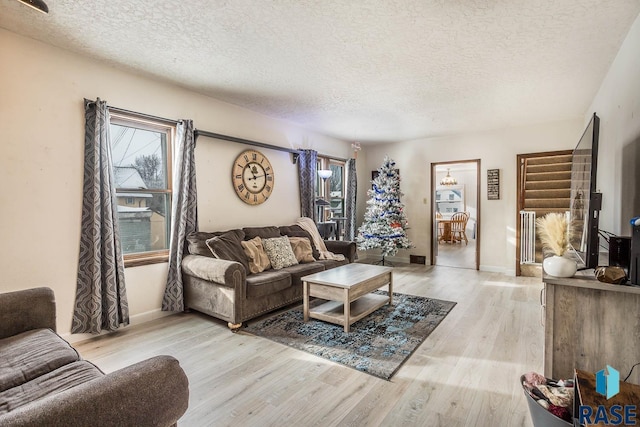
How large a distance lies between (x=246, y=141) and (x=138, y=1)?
230cm

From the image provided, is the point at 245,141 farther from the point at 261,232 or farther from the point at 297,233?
the point at 297,233

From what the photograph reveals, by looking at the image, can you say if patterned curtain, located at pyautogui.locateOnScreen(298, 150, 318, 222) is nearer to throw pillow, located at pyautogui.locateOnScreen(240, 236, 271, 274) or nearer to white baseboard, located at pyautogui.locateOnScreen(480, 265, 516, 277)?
throw pillow, located at pyautogui.locateOnScreen(240, 236, 271, 274)

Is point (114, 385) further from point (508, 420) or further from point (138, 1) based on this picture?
point (138, 1)

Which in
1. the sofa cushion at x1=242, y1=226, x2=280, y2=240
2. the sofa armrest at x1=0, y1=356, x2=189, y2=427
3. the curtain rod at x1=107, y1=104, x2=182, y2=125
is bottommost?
the sofa armrest at x1=0, y1=356, x2=189, y2=427

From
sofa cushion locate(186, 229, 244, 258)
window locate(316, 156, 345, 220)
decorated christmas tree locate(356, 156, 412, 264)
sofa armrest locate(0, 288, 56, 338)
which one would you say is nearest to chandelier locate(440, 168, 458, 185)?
decorated christmas tree locate(356, 156, 412, 264)

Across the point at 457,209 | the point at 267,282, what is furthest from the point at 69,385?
the point at 457,209

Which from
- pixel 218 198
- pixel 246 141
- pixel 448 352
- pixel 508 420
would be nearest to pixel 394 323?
pixel 448 352

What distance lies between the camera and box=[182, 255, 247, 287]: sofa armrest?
308 cm

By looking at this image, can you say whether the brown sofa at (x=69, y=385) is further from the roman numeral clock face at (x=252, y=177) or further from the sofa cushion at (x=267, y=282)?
the roman numeral clock face at (x=252, y=177)

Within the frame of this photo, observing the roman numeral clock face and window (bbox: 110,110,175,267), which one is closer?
window (bbox: 110,110,175,267)

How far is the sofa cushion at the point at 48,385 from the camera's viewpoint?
4.25 feet

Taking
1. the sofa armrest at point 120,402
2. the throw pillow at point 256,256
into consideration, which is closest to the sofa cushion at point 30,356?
the sofa armrest at point 120,402

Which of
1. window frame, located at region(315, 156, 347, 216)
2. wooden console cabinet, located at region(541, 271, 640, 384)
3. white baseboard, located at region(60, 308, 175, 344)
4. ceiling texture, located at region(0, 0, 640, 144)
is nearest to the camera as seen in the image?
wooden console cabinet, located at region(541, 271, 640, 384)

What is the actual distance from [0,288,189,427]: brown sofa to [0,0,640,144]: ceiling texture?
2.10 metres
